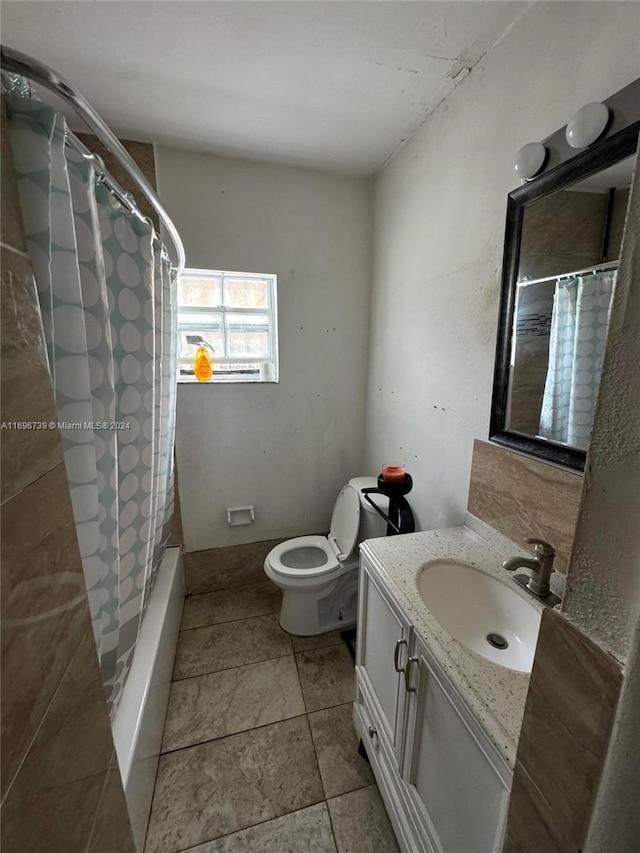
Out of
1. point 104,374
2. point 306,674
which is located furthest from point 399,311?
point 306,674

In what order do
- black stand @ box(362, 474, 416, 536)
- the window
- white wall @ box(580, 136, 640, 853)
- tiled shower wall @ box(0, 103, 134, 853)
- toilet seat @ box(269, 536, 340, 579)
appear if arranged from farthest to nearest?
1. the window
2. toilet seat @ box(269, 536, 340, 579)
3. black stand @ box(362, 474, 416, 536)
4. tiled shower wall @ box(0, 103, 134, 853)
5. white wall @ box(580, 136, 640, 853)

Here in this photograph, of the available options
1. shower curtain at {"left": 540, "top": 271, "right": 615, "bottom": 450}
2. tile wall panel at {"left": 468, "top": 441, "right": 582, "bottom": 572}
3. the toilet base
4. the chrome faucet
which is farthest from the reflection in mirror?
the toilet base

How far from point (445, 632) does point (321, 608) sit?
1.11 meters

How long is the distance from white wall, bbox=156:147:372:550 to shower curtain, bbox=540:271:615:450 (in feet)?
4.02

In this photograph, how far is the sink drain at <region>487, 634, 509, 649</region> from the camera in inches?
37.5

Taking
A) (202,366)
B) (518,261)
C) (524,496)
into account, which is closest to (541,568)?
(524,496)

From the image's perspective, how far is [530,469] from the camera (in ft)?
3.40

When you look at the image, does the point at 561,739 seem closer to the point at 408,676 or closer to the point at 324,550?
the point at 408,676

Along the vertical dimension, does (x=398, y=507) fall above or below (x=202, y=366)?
below

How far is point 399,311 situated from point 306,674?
181 centimetres

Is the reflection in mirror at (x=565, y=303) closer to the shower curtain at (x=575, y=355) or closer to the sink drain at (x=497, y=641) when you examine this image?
the shower curtain at (x=575, y=355)

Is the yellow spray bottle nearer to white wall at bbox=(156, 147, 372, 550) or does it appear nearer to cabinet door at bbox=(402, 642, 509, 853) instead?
white wall at bbox=(156, 147, 372, 550)

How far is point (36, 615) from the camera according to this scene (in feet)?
1.75

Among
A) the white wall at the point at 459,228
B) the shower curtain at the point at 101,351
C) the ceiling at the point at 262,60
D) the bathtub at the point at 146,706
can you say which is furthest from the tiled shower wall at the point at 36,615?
the white wall at the point at 459,228
